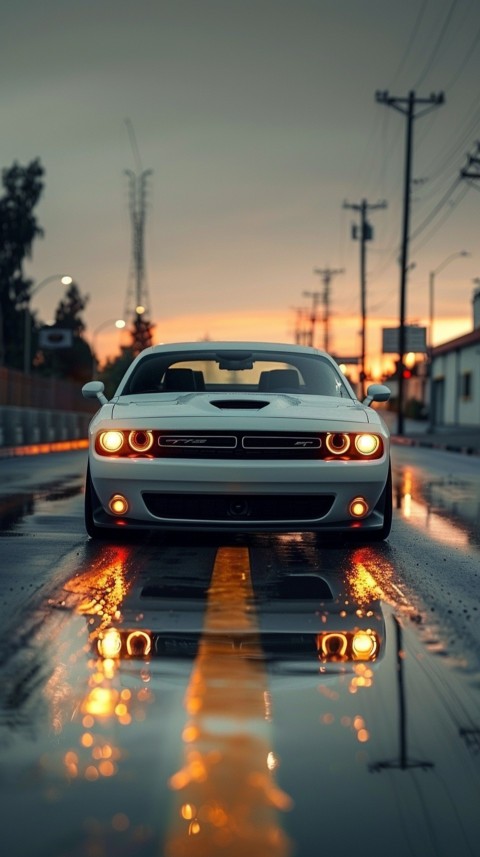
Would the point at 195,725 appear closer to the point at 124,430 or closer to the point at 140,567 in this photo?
the point at 140,567

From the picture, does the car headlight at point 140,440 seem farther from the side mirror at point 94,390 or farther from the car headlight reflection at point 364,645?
the car headlight reflection at point 364,645

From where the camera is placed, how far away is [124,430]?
25.8ft

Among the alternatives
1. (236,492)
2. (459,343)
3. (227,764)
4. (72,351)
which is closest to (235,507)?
(236,492)

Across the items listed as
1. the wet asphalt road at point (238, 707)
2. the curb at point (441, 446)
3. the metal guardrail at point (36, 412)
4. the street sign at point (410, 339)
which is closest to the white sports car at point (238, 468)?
the wet asphalt road at point (238, 707)

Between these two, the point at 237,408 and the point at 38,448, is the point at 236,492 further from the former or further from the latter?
the point at 38,448

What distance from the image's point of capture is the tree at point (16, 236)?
76875 mm

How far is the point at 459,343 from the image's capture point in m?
66.2

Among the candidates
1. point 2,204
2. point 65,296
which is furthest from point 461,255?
point 65,296

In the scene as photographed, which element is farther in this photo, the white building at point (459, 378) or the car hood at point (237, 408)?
the white building at point (459, 378)

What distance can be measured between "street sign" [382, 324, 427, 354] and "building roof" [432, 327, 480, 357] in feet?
6.19

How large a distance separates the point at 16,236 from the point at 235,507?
72.0m

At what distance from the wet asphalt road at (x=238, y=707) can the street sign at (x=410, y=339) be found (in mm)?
58982

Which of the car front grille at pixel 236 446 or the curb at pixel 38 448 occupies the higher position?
the car front grille at pixel 236 446

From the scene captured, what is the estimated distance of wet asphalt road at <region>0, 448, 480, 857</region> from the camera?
2971 mm
